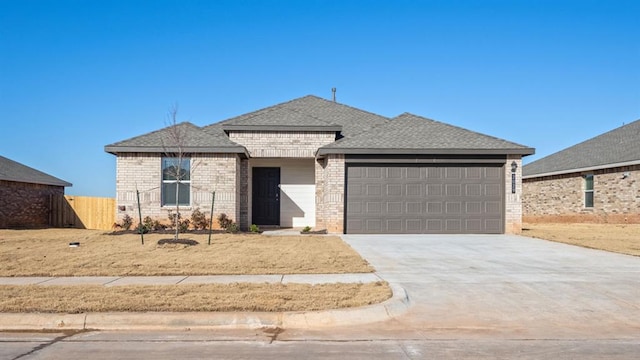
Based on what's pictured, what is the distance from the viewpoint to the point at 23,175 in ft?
80.6

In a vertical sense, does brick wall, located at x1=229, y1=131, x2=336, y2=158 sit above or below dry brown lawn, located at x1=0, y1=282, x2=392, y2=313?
above

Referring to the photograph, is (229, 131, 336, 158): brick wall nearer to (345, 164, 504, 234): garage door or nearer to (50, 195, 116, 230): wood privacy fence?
(345, 164, 504, 234): garage door

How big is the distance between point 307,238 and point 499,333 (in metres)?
11.1

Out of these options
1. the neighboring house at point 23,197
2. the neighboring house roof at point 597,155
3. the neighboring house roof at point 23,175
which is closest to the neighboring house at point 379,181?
the neighboring house at point 23,197

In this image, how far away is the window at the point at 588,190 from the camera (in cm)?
2791

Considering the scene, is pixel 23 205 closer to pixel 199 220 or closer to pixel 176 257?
pixel 199 220

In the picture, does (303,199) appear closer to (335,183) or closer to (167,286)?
(335,183)

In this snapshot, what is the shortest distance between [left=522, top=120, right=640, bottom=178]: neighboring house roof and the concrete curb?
75.3ft

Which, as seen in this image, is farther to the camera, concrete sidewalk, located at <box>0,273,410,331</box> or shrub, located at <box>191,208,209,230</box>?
shrub, located at <box>191,208,209,230</box>

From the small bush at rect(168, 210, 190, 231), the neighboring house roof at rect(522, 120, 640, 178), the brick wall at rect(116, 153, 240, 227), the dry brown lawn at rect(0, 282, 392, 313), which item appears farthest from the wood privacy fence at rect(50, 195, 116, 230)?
the neighboring house roof at rect(522, 120, 640, 178)

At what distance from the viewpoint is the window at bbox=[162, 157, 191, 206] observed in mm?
19359

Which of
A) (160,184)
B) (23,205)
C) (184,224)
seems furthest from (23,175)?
(184,224)

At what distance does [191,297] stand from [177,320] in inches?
39.1

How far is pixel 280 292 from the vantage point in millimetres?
7789
